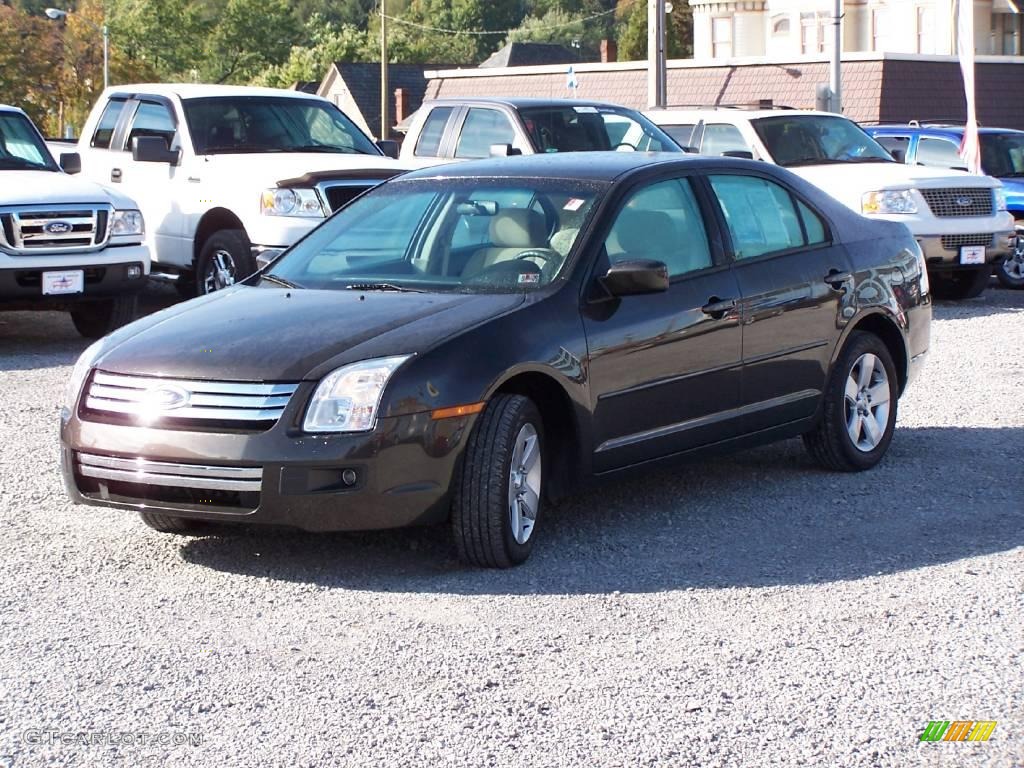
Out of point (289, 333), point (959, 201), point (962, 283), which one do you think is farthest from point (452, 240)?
point (962, 283)

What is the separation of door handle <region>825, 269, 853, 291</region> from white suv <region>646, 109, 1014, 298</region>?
23.2ft

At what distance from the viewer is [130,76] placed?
80.1 metres

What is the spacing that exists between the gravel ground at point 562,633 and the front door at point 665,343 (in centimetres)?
40

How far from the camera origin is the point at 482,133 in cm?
1551

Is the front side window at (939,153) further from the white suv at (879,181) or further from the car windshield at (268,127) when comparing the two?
the car windshield at (268,127)

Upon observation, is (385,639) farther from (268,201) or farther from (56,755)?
(268,201)

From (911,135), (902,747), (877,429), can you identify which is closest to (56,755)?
(902,747)

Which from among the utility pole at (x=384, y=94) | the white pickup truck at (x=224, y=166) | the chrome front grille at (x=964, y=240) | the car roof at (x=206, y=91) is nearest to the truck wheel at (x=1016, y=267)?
the chrome front grille at (x=964, y=240)

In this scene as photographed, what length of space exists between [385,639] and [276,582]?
0.88 m

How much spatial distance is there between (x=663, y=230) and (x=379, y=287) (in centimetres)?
127

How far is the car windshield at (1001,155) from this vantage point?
19328mm

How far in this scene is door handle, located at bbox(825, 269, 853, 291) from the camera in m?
8.02

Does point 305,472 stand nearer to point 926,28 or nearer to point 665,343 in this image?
point 665,343

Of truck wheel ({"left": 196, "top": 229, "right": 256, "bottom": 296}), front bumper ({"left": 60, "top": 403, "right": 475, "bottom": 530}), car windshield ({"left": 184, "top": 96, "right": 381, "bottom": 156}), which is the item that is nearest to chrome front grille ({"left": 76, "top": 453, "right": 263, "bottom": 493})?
front bumper ({"left": 60, "top": 403, "right": 475, "bottom": 530})
